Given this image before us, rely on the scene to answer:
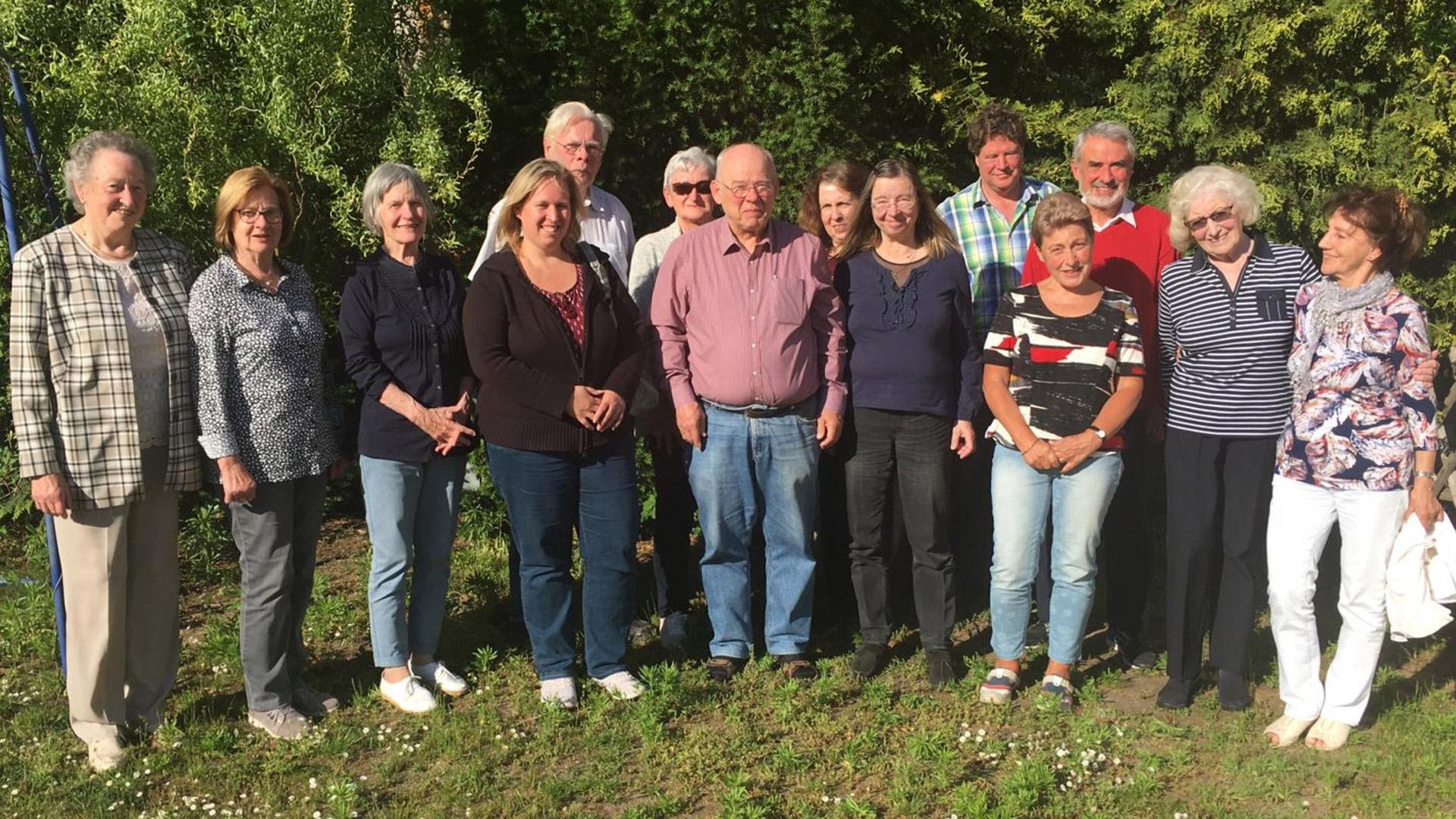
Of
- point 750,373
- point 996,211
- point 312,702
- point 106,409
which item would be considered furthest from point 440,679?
point 996,211

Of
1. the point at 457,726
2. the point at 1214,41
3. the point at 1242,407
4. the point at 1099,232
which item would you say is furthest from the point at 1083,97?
the point at 457,726

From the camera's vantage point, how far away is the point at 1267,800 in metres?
4.19

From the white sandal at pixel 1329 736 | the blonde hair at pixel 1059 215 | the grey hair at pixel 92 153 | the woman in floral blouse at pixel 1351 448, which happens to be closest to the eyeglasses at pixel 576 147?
the grey hair at pixel 92 153

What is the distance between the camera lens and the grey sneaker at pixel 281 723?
4.65 metres

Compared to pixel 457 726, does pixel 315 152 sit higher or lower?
higher

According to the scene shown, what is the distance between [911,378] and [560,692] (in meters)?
1.88

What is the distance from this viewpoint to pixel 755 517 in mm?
5066

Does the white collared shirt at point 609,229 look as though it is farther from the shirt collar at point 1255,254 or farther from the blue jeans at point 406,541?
the shirt collar at point 1255,254

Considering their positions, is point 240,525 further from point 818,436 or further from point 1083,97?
point 1083,97

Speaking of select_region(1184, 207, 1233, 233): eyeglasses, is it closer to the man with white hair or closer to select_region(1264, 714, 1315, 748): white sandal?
select_region(1264, 714, 1315, 748): white sandal

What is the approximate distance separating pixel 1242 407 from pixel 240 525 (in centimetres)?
378

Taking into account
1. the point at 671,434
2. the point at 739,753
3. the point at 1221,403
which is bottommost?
the point at 739,753

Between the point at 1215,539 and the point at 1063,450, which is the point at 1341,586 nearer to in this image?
the point at 1215,539

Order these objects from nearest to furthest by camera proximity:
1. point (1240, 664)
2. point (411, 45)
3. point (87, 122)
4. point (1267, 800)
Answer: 1. point (1267, 800)
2. point (1240, 664)
3. point (87, 122)
4. point (411, 45)
